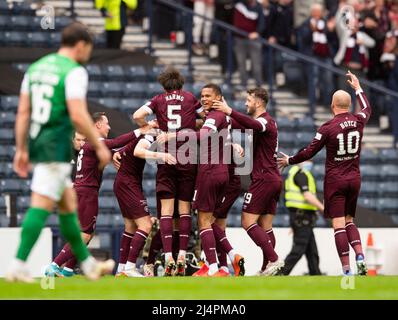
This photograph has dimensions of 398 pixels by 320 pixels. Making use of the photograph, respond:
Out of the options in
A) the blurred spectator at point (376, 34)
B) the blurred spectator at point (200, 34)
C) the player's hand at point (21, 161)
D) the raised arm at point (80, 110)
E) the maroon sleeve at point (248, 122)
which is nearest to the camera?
the raised arm at point (80, 110)

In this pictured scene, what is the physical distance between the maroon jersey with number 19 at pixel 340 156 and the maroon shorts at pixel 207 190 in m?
1.15

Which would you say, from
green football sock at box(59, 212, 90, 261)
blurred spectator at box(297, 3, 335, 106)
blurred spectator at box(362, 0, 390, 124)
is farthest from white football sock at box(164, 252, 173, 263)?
blurred spectator at box(362, 0, 390, 124)

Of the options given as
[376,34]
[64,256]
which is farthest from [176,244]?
[376,34]

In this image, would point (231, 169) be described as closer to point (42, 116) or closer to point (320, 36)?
point (42, 116)

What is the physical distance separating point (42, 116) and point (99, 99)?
12.2m

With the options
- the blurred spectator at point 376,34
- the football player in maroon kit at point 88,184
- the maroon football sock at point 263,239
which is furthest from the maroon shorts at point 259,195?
the blurred spectator at point 376,34

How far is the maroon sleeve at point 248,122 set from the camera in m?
15.8

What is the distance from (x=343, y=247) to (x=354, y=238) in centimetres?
22

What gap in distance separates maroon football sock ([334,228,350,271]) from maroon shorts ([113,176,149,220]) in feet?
8.03

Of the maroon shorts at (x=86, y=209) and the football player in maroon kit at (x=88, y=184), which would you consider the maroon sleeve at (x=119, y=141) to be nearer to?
the football player in maroon kit at (x=88, y=184)

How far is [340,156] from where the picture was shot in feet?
53.6

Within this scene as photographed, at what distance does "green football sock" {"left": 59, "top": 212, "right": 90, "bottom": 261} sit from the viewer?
11.7 metres

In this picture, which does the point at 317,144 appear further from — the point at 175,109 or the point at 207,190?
the point at 175,109

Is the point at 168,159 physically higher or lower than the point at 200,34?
lower
